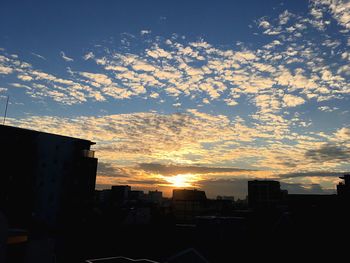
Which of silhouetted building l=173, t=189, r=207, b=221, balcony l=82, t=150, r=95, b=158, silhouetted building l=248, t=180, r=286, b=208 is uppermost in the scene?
balcony l=82, t=150, r=95, b=158

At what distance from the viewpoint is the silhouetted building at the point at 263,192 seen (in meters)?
123

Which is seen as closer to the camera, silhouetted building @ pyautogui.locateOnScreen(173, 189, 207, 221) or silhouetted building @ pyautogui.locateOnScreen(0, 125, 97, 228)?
silhouetted building @ pyautogui.locateOnScreen(0, 125, 97, 228)

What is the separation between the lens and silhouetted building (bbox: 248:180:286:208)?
12256cm

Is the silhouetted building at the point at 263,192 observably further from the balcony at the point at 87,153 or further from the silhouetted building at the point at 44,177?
the silhouetted building at the point at 44,177

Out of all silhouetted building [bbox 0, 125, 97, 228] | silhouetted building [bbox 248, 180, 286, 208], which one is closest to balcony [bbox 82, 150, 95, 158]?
silhouetted building [bbox 0, 125, 97, 228]

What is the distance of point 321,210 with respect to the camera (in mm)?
35812

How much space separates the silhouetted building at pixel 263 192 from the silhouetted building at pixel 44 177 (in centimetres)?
8306

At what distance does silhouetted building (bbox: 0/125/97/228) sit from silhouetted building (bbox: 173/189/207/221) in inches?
2348

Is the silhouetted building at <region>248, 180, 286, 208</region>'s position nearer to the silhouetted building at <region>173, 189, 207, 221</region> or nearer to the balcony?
the silhouetted building at <region>173, 189, 207, 221</region>

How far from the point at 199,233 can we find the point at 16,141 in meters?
34.2

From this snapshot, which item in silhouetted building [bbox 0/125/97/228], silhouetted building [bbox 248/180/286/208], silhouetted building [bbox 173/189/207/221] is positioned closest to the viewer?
silhouetted building [bbox 0/125/97/228]

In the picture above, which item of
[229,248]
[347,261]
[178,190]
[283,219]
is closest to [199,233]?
[229,248]

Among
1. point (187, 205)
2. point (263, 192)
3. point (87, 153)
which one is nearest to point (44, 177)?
point (87, 153)

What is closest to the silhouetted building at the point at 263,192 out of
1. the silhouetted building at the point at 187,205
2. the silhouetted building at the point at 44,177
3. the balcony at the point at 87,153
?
the silhouetted building at the point at 187,205
